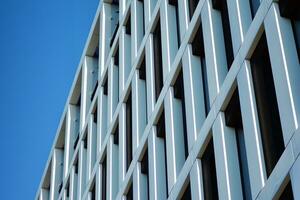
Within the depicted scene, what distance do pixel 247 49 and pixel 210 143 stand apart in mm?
2938

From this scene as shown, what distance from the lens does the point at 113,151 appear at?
32.3 meters

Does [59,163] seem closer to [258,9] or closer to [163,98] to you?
[163,98]

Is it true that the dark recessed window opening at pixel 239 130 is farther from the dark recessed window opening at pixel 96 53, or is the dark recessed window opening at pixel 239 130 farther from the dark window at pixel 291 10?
the dark recessed window opening at pixel 96 53

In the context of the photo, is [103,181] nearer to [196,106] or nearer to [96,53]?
[196,106]

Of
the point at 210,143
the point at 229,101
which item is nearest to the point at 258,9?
the point at 229,101

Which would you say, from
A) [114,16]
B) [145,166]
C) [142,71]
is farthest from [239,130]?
[114,16]

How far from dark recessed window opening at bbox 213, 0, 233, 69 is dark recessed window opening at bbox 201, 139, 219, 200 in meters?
2.49

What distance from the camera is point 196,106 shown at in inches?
919

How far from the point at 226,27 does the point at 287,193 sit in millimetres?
7532

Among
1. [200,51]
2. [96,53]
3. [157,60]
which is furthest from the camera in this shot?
[96,53]

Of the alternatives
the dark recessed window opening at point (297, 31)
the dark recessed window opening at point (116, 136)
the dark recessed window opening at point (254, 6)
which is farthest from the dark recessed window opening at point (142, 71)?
the dark recessed window opening at point (297, 31)

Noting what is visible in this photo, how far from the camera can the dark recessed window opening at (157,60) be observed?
28.2 m

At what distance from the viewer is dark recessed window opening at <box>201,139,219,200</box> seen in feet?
68.5

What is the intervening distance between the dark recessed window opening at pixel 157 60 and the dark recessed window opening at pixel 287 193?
1142 centimetres
